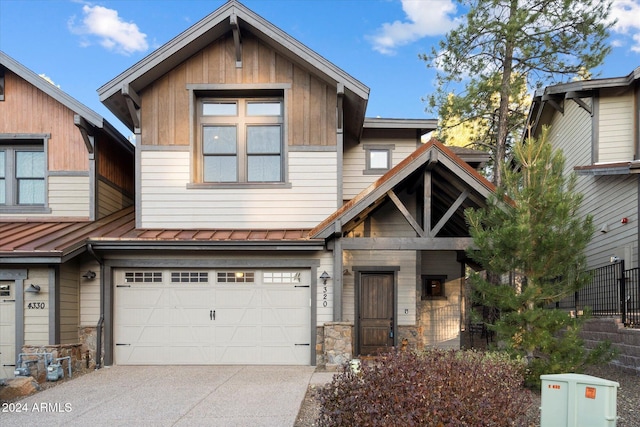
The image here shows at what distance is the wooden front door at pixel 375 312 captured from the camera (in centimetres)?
1111

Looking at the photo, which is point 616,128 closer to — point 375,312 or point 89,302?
point 375,312

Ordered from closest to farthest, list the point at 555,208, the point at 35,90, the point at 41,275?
the point at 555,208, the point at 41,275, the point at 35,90

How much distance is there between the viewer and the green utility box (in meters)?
4.59

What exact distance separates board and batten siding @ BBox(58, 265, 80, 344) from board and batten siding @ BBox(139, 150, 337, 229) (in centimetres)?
176

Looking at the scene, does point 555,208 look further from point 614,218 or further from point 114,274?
point 114,274

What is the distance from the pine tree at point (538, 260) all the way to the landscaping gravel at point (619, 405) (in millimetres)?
635

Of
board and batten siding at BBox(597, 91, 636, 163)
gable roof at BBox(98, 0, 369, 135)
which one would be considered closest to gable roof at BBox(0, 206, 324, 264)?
gable roof at BBox(98, 0, 369, 135)

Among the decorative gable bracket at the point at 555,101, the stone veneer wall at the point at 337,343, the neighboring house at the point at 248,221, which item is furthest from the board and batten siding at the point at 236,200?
the decorative gable bracket at the point at 555,101

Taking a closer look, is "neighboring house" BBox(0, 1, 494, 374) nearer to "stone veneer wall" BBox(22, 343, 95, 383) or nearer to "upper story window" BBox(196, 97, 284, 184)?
"upper story window" BBox(196, 97, 284, 184)

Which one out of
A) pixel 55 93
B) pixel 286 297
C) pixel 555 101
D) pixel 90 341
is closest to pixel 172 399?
pixel 286 297

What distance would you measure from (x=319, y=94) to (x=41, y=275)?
6.66 meters

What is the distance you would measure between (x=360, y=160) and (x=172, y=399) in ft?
23.1

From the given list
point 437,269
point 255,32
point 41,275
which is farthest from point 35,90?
point 437,269

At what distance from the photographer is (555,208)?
712 centimetres
